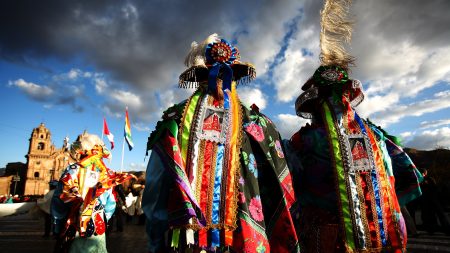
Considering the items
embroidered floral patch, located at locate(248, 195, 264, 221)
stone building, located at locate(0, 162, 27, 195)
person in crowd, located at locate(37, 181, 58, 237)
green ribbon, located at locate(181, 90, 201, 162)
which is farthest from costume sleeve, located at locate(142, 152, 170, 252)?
stone building, located at locate(0, 162, 27, 195)

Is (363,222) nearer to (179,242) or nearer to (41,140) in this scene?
(179,242)

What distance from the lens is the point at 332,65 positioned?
3533mm

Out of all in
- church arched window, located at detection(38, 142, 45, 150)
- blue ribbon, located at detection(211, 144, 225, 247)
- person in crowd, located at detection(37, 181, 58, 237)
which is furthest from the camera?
church arched window, located at detection(38, 142, 45, 150)

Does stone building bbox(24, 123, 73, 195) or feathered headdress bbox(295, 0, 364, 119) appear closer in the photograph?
feathered headdress bbox(295, 0, 364, 119)

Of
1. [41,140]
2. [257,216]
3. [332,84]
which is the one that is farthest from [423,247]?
[41,140]

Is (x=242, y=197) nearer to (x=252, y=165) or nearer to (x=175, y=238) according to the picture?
(x=252, y=165)

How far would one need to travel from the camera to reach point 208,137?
8.64ft

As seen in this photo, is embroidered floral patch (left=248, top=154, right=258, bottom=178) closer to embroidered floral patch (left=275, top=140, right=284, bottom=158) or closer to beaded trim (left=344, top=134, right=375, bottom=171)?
embroidered floral patch (left=275, top=140, right=284, bottom=158)

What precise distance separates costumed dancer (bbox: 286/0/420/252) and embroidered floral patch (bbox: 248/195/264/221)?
83cm

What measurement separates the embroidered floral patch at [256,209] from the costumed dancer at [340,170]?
826 mm

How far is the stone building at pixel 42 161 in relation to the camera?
211 feet

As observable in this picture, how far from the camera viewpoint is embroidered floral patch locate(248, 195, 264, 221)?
2.56 meters

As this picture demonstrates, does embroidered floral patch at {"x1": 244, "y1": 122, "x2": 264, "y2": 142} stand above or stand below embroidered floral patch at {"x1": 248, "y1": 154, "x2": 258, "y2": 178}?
above

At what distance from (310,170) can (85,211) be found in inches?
139
